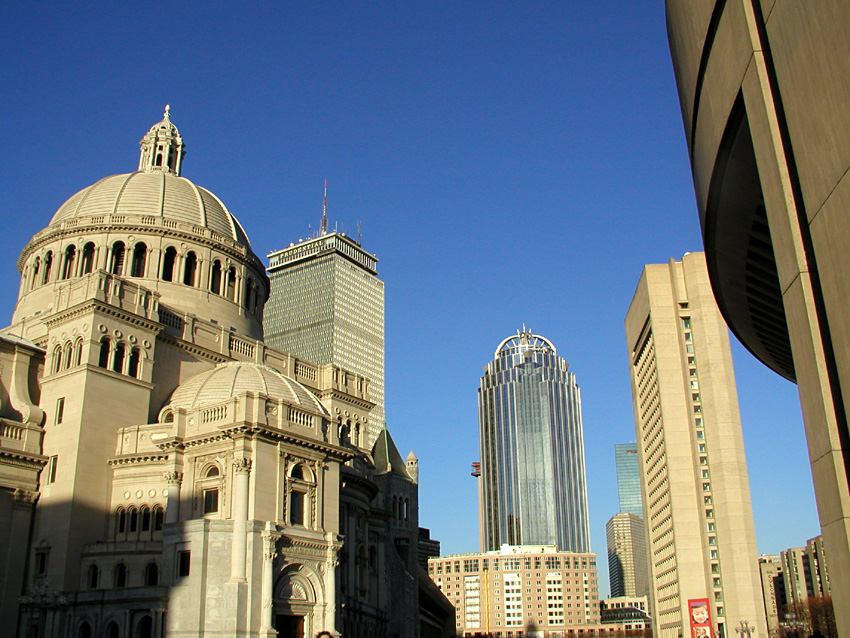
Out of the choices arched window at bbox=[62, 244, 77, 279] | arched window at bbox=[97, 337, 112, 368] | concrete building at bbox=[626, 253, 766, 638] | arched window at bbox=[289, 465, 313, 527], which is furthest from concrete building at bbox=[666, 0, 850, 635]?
concrete building at bbox=[626, 253, 766, 638]

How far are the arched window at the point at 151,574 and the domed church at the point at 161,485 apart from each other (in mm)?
82

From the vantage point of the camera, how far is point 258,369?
52531mm

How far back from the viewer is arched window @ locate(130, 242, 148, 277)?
2511 inches

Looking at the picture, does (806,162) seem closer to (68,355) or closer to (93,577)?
(93,577)

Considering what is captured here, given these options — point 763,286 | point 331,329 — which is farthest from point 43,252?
point 331,329

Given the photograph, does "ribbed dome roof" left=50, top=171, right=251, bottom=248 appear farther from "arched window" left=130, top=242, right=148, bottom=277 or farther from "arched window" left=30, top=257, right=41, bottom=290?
"arched window" left=30, top=257, right=41, bottom=290

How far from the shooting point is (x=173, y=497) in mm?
45562

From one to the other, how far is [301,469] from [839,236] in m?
37.2

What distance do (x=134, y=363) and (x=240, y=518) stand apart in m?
15.1

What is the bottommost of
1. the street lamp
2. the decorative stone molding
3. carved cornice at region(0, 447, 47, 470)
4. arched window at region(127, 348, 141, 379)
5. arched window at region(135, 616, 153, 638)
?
the street lamp

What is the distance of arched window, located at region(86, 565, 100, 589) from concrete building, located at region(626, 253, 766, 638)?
216 feet

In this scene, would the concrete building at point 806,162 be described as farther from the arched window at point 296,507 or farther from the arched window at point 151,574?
A: the arched window at point 151,574

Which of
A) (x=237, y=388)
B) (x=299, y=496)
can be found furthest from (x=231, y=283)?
(x=299, y=496)

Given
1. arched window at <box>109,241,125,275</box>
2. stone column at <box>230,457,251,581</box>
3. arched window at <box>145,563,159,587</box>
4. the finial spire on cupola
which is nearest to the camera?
stone column at <box>230,457,251,581</box>
